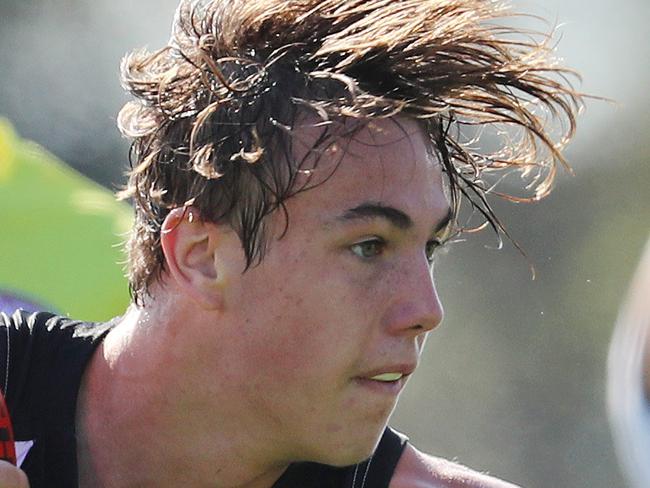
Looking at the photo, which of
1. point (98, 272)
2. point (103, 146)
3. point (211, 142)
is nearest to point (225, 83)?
point (211, 142)

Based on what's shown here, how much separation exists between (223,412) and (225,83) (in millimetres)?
581

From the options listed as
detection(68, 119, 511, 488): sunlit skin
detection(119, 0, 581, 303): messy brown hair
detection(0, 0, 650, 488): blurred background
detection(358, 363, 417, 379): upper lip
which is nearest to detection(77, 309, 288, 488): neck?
detection(68, 119, 511, 488): sunlit skin

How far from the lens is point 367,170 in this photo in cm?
243

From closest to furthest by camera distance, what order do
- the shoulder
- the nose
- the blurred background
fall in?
the nose → the shoulder → the blurred background

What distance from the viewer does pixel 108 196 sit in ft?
11.2

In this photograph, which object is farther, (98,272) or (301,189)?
(98,272)

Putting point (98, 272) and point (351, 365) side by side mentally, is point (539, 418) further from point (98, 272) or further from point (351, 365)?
point (351, 365)

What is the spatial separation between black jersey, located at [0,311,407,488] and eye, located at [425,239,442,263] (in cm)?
40

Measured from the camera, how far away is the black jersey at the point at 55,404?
2498 millimetres

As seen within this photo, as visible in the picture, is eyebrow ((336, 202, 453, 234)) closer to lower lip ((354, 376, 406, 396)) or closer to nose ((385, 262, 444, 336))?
nose ((385, 262, 444, 336))

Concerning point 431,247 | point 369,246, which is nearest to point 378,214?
point 369,246

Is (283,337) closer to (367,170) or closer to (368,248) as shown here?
(368,248)

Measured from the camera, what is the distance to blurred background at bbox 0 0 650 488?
557 centimetres

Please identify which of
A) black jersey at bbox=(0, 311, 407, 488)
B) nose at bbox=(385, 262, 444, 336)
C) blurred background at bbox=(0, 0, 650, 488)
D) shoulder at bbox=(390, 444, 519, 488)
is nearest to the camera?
nose at bbox=(385, 262, 444, 336)
